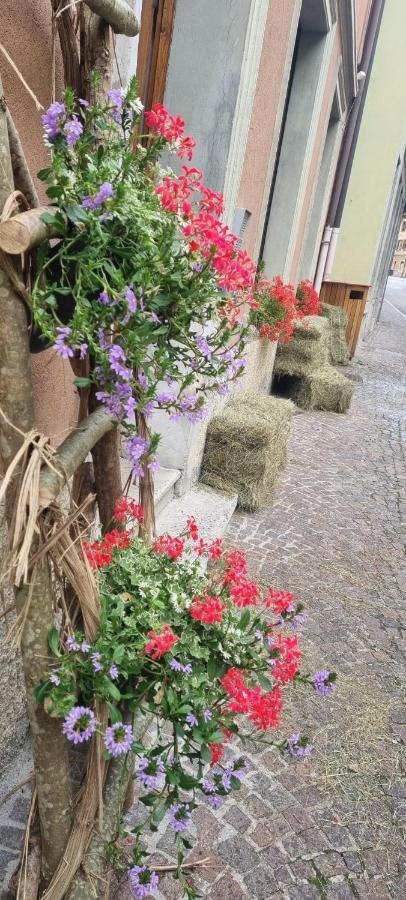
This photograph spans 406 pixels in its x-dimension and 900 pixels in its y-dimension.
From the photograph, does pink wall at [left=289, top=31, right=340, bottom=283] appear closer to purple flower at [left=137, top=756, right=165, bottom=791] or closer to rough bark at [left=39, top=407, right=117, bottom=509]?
rough bark at [left=39, top=407, right=117, bottom=509]

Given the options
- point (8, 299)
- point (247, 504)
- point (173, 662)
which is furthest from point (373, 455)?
point (8, 299)

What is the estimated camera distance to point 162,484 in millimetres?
3895

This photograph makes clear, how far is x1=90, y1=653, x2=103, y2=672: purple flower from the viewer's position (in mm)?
1375

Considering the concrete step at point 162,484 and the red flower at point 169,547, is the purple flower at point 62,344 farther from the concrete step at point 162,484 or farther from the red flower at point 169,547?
the concrete step at point 162,484

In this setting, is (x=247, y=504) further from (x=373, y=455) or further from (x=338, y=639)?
(x=373, y=455)

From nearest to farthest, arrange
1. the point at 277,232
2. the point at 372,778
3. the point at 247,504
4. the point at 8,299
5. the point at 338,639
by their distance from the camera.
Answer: the point at 8,299 < the point at 372,778 < the point at 338,639 < the point at 247,504 < the point at 277,232

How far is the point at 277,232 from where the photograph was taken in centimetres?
762

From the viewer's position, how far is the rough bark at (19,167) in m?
1.22

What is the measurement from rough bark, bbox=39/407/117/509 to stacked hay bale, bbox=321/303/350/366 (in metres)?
10.4

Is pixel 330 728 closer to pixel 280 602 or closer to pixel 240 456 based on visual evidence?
pixel 280 602

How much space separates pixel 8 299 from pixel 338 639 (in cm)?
290

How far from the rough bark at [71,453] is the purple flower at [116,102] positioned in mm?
662

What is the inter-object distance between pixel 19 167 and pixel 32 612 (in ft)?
3.04

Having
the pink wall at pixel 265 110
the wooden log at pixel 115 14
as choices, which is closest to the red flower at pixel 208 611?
the wooden log at pixel 115 14
